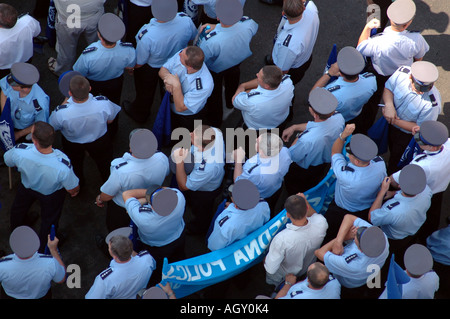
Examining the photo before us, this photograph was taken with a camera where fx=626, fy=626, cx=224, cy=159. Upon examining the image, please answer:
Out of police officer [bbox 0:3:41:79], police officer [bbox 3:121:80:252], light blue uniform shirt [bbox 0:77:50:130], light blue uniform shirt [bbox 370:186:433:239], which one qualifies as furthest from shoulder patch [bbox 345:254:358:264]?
police officer [bbox 0:3:41:79]

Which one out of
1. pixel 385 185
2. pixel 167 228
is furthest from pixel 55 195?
pixel 385 185

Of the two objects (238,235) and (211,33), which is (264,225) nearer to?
(238,235)

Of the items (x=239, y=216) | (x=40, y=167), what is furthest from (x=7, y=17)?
(x=239, y=216)

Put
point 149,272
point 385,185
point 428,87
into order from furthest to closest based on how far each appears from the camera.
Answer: point 428,87 → point 385,185 → point 149,272

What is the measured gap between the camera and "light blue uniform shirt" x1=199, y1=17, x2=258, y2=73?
7.32m

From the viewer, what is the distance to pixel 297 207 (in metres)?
5.87

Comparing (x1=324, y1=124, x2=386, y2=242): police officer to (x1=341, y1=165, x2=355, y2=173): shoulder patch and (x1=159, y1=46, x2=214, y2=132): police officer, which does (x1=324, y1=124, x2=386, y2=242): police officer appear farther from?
(x1=159, y1=46, x2=214, y2=132): police officer

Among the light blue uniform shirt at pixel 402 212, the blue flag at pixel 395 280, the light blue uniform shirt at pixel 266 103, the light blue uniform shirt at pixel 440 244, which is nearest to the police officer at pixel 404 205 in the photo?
the light blue uniform shirt at pixel 402 212

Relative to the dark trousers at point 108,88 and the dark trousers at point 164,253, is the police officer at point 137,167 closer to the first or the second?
the dark trousers at point 164,253

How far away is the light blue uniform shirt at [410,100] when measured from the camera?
22.7ft

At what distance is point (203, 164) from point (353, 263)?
1822 mm

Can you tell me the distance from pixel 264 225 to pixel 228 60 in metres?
2.29

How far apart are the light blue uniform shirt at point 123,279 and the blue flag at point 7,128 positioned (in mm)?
1940

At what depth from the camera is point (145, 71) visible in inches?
300
